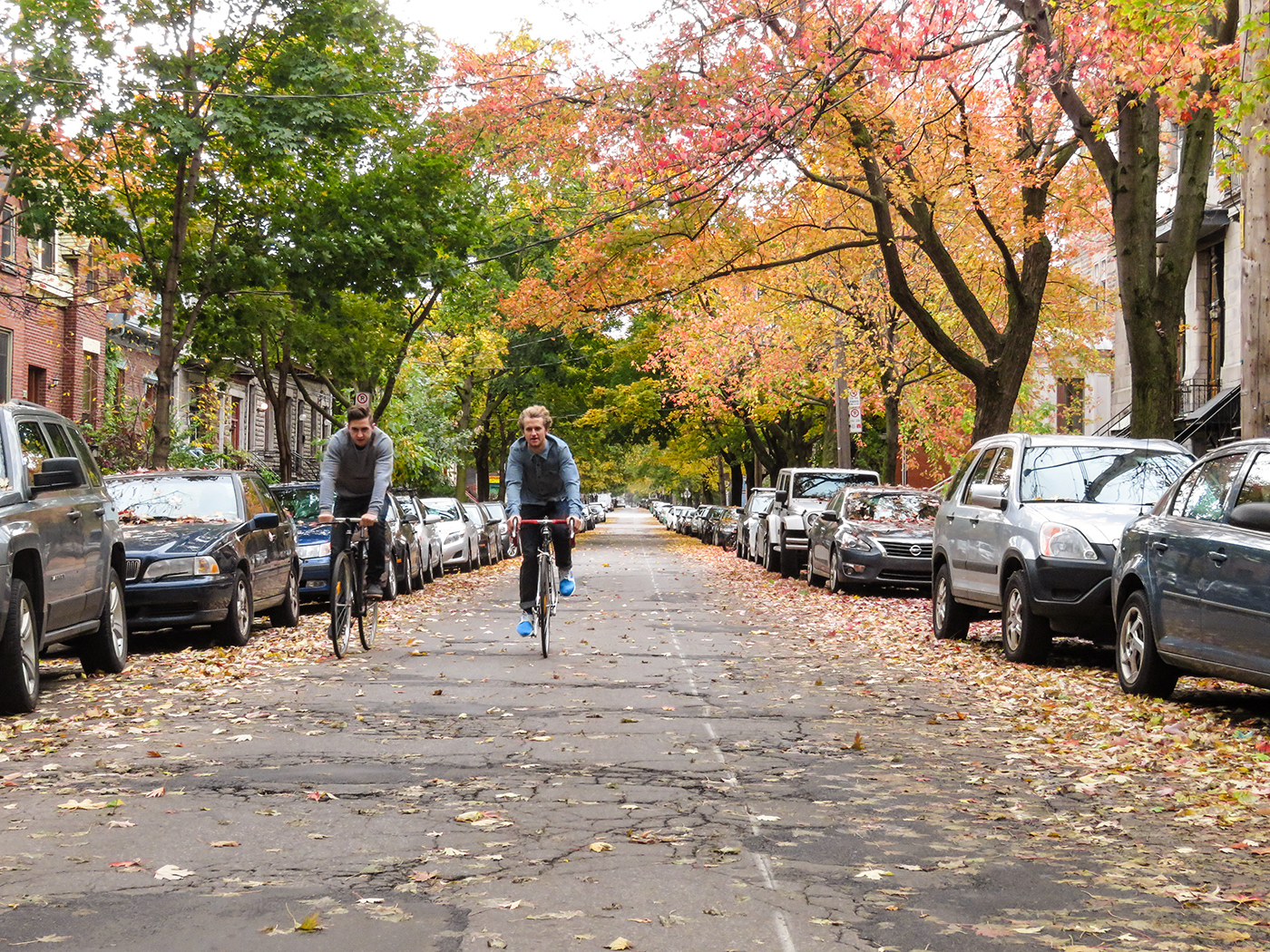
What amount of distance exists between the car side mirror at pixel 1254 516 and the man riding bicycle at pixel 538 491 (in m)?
5.24

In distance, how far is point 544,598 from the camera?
1195cm

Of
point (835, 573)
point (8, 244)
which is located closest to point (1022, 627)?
point (835, 573)

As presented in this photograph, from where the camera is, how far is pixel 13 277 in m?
28.5

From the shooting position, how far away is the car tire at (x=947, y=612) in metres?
14.0

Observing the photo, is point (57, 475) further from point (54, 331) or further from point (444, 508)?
point (54, 331)

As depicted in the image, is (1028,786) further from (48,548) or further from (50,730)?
(48,548)

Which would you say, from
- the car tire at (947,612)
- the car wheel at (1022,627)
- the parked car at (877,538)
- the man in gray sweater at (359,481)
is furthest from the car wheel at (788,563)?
the man in gray sweater at (359,481)

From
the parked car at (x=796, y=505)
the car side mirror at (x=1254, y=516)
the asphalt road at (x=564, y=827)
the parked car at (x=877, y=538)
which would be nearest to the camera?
the asphalt road at (x=564, y=827)

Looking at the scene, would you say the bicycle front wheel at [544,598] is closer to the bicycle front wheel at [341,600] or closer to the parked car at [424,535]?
the bicycle front wheel at [341,600]

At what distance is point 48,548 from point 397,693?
2463 mm

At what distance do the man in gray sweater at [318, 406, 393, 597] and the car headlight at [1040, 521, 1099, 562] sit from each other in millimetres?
5283

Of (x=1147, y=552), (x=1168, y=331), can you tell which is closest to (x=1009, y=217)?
(x=1168, y=331)

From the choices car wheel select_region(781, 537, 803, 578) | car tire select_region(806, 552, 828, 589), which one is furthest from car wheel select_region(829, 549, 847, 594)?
car wheel select_region(781, 537, 803, 578)

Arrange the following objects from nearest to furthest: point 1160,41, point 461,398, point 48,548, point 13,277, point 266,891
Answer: point 266,891 → point 48,548 → point 1160,41 → point 13,277 → point 461,398
